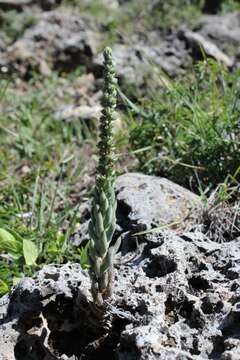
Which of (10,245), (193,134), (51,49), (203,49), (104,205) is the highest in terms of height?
(104,205)

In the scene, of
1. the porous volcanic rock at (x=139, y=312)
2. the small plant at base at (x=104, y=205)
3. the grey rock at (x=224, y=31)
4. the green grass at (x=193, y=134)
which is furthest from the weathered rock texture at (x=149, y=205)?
the grey rock at (x=224, y=31)

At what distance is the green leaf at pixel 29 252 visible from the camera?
10.7ft

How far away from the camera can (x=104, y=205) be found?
2.25 meters

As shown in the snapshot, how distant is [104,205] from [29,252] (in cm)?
118

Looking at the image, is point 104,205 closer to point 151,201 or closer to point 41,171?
point 151,201

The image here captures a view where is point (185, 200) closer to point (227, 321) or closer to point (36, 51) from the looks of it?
point (227, 321)

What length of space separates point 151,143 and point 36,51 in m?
2.96

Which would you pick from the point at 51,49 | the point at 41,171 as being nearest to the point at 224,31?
the point at 51,49

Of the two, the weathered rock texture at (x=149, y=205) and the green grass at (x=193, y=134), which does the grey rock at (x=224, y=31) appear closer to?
the green grass at (x=193, y=134)

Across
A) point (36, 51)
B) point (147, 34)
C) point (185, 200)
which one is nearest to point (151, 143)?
point (185, 200)

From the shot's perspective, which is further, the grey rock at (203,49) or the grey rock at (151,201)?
the grey rock at (203,49)

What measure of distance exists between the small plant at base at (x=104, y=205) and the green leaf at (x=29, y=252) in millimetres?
983

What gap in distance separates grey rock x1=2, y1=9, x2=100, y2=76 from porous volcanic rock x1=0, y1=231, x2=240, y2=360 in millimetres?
4161

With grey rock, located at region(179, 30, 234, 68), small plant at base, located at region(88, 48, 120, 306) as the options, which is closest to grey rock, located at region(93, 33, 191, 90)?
grey rock, located at region(179, 30, 234, 68)
